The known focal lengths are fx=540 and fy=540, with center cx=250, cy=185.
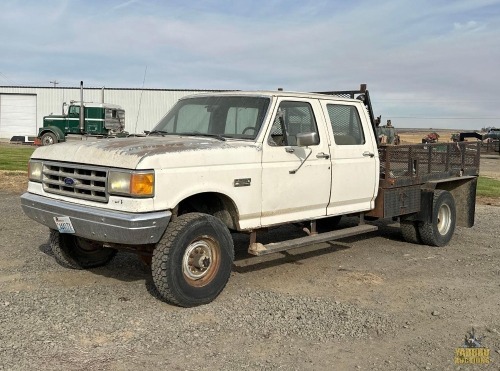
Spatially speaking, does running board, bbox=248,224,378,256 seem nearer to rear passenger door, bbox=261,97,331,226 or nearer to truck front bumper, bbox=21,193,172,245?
rear passenger door, bbox=261,97,331,226

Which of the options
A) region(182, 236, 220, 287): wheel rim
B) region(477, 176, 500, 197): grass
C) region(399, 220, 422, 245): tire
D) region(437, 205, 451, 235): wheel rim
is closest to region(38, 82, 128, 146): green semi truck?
region(477, 176, 500, 197): grass

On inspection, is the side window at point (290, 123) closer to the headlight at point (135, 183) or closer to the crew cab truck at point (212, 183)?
the crew cab truck at point (212, 183)

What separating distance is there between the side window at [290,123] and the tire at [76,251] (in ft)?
7.45

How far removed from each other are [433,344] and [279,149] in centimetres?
244

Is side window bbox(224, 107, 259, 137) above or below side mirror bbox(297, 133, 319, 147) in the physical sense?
above

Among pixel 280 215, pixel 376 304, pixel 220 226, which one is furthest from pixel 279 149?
pixel 376 304

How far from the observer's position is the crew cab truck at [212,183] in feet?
15.4

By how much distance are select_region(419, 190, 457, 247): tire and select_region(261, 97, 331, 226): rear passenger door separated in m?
2.46

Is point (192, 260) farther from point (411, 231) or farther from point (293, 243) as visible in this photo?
point (411, 231)

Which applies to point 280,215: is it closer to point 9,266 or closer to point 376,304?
point 376,304

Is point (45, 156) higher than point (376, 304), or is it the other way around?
point (45, 156)

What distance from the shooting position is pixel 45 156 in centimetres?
543

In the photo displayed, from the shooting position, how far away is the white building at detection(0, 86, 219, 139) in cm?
4306

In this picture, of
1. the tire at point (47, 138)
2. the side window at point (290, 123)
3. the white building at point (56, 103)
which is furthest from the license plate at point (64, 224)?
the white building at point (56, 103)
